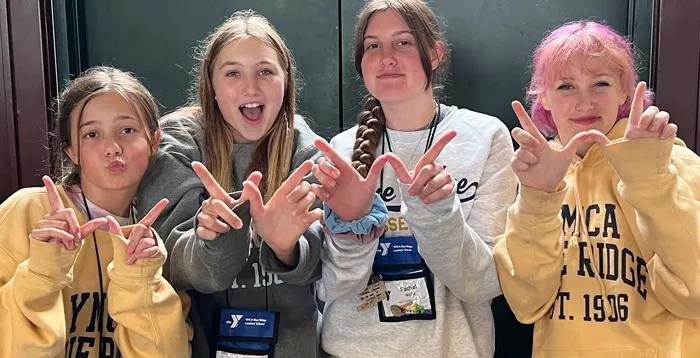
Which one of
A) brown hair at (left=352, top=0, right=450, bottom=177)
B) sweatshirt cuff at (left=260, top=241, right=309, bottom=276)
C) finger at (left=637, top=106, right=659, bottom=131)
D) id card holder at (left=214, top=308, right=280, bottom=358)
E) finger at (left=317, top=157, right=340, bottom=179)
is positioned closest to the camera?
finger at (left=637, top=106, right=659, bottom=131)

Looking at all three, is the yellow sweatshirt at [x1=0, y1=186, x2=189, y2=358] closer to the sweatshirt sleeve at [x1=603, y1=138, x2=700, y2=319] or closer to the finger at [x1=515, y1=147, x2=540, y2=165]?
the finger at [x1=515, y1=147, x2=540, y2=165]

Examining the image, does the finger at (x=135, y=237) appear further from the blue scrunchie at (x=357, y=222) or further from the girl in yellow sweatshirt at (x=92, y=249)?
the blue scrunchie at (x=357, y=222)

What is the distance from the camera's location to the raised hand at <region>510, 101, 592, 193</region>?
1531 mm

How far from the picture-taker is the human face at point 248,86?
191 cm

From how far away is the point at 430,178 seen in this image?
5.05ft

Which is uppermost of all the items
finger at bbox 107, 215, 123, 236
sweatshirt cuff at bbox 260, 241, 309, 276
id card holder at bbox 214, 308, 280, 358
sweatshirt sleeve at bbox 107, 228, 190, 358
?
finger at bbox 107, 215, 123, 236

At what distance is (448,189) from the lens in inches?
60.8

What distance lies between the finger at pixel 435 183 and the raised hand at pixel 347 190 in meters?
0.12

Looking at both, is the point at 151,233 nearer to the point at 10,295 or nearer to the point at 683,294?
the point at 10,295

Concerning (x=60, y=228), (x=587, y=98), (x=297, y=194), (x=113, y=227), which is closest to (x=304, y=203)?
(x=297, y=194)

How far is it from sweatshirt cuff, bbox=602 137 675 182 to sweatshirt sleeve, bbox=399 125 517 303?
1.20 ft

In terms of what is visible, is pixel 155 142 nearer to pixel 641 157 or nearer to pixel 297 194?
pixel 297 194

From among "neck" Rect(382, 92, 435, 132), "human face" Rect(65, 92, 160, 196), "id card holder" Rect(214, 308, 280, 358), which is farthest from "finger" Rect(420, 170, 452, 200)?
"human face" Rect(65, 92, 160, 196)

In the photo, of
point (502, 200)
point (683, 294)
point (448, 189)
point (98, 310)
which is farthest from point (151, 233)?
point (683, 294)
